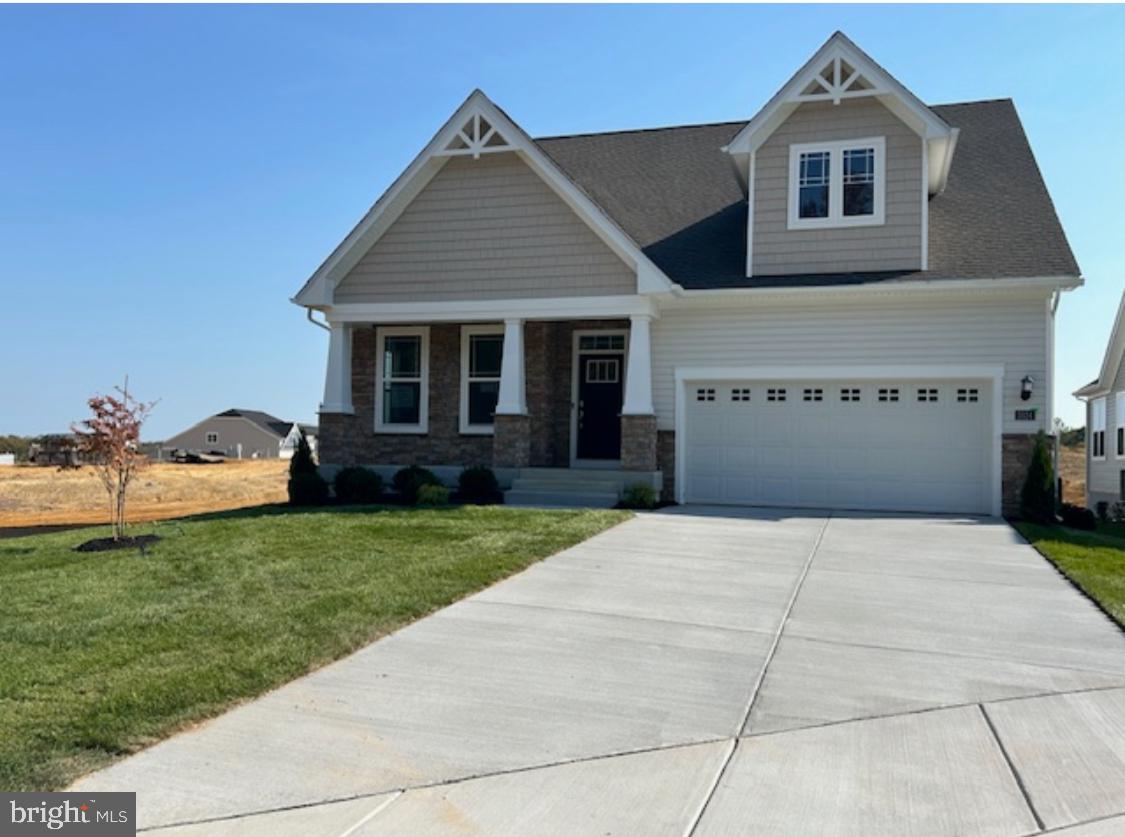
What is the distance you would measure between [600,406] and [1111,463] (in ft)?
46.1

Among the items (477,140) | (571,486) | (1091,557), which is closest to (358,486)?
(571,486)

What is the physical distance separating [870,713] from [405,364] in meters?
13.6

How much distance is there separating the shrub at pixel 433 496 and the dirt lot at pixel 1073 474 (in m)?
22.1

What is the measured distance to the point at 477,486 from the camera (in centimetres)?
1448

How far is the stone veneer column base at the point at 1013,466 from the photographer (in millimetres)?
13508

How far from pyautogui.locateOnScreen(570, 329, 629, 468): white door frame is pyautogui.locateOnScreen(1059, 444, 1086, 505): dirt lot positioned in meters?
18.4

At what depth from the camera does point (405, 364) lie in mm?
17016

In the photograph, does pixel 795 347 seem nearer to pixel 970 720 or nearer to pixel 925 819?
pixel 970 720

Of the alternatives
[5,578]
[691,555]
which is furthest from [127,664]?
[691,555]

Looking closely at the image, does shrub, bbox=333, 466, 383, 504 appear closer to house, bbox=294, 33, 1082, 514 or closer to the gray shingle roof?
house, bbox=294, 33, 1082, 514

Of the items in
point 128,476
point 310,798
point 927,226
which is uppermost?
point 927,226

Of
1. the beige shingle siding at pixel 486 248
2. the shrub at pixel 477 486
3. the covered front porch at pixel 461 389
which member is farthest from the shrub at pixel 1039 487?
the shrub at pixel 477 486

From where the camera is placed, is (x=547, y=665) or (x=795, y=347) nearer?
(x=547, y=665)

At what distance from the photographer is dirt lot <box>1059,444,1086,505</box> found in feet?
96.9
